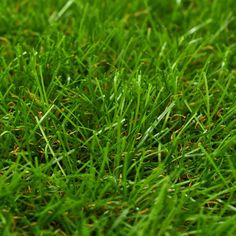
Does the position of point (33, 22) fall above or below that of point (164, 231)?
above

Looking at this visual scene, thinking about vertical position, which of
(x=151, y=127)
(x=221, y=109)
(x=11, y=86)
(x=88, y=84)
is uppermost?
(x=11, y=86)

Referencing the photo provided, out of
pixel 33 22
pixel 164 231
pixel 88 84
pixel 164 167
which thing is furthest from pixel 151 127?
pixel 33 22

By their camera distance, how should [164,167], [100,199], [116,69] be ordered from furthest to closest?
[116,69] → [164,167] → [100,199]

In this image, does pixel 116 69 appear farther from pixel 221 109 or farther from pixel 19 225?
pixel 19 225

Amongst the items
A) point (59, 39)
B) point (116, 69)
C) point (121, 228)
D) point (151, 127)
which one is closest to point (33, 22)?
point (59, 39)

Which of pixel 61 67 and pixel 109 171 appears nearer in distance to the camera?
pixel 109 171

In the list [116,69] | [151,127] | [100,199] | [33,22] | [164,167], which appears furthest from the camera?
[33,22]
